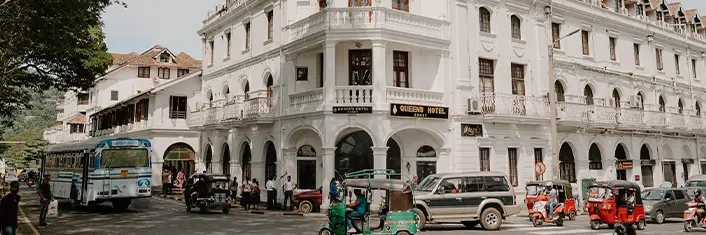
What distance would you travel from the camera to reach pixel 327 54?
21281 millimetres

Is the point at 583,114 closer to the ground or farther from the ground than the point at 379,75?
closer to the ground

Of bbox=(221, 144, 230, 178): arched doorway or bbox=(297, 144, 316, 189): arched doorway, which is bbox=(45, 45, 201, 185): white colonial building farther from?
bbox=(297, 144, 316, 189): arched doorway

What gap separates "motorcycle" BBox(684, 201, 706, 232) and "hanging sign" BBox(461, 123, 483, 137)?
8.50 metres

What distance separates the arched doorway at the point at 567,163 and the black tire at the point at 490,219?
1246cm

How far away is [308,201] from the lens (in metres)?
21.6

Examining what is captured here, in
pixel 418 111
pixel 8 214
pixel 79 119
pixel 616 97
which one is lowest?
pixel 8 214

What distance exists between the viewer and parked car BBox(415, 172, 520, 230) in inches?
641

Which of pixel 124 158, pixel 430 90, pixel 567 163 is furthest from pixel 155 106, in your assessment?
pixel 567 163

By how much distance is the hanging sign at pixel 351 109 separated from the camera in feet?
68.0

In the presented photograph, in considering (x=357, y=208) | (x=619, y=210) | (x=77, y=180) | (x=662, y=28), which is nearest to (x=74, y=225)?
(x=77, y=180)

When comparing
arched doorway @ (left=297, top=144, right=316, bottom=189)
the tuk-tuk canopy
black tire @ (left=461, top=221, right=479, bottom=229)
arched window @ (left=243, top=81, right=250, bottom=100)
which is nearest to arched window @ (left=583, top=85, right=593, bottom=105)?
black tire @ (left=461, top=221, right=479, bottom=229)

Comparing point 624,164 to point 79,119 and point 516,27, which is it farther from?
point 79,119

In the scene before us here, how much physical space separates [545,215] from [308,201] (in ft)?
30.9

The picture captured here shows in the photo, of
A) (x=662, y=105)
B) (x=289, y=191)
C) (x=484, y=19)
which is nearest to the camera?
(x=289, y=191)
